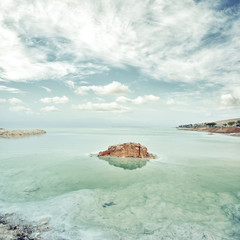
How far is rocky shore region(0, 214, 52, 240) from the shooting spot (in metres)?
8.41

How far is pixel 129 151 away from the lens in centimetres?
3344

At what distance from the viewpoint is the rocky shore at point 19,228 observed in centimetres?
841

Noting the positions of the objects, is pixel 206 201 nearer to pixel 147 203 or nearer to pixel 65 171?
pixel 147 203

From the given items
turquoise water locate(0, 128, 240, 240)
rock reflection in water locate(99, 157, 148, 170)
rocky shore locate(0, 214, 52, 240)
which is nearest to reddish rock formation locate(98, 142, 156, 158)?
rock reflection in water locate(99, 157, 148, 170)

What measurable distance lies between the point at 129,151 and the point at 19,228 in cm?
2532

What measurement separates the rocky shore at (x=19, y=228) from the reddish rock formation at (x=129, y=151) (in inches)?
939

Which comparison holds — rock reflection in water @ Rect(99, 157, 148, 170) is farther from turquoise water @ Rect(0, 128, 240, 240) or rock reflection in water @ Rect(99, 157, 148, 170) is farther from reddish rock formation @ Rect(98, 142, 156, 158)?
turquoise water @ Rect(0, 128, 240, 240)

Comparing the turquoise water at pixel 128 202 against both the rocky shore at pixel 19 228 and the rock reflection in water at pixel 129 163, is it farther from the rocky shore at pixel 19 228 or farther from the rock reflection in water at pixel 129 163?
the rock reflection in water at pixel 129 163

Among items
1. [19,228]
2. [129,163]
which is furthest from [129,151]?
[19,228]

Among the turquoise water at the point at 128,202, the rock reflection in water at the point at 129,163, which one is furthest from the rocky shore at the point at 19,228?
the rock reflection in water at the point at 129,163

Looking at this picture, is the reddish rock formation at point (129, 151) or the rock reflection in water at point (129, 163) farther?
the reddish rock formation at point (129, 151)

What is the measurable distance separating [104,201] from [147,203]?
142 inches

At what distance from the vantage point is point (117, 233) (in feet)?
31.4

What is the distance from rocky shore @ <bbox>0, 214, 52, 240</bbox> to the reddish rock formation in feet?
78.2
